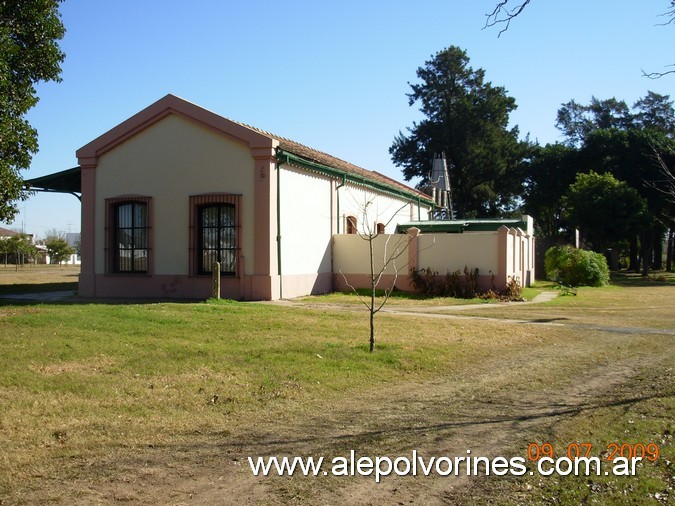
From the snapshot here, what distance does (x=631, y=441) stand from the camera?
240 inches

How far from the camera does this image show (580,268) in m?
29.1

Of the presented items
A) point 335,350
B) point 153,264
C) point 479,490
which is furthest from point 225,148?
point 479,490

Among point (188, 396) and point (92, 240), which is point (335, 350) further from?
point (92, 240)

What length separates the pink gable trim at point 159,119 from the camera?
1848 centimetres

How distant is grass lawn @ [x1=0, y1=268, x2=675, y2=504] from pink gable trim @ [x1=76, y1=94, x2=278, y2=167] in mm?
6822

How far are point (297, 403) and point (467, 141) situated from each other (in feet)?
153

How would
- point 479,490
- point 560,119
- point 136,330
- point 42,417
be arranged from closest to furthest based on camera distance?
1. point 479,490
2. point 42,417
3. point 136,330
4. point 560,119

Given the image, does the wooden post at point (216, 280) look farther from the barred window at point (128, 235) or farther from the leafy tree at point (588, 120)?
the leafy tree at point (588, 120)

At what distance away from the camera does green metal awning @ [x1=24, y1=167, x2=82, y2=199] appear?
22188 millimetres

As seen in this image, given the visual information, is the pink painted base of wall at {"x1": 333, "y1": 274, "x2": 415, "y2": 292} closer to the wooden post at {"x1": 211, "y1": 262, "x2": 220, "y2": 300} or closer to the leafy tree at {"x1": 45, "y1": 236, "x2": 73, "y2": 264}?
the wooden post at {"x1": 211, "y1": 262, "x2": 220, "y2": 300}

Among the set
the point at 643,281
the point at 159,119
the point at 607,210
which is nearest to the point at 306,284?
the point at 159,119

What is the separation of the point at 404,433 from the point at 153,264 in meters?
14.8

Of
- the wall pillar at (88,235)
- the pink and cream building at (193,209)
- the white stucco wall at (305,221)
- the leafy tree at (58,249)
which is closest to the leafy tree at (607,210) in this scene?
the white stucco wall at (305,221)
